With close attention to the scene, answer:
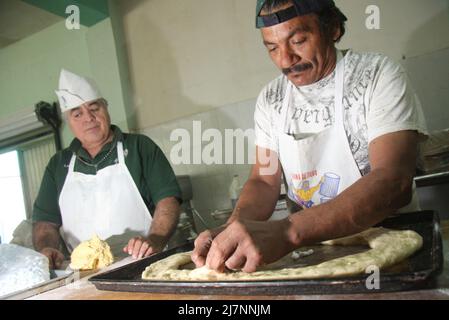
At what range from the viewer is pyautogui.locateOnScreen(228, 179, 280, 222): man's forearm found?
4.12 feet

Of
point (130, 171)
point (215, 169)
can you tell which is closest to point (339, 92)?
point (130, 171)

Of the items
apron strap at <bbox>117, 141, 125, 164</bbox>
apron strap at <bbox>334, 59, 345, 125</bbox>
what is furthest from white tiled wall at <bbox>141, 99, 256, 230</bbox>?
apron strap at <bbox>334, 59, 345, 125</bbox>

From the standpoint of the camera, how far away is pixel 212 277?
0.79 meters

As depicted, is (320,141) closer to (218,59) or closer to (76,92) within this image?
(76,92)

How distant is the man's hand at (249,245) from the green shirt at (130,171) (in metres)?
1.08

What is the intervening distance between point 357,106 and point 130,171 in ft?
3.99

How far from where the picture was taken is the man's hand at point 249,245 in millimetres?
701

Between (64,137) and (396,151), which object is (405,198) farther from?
(64,137)
